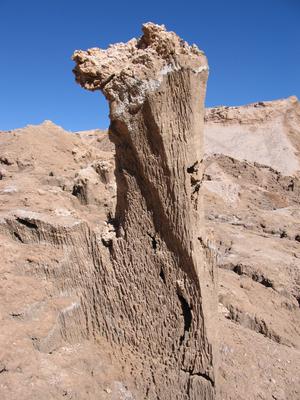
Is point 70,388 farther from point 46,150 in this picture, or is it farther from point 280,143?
point 280,143

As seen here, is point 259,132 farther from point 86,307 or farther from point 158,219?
point 86,307

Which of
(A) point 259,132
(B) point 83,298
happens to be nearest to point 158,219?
(B) point 83,298

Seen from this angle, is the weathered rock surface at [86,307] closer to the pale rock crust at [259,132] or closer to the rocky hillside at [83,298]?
the rocky hillside at [83,298]

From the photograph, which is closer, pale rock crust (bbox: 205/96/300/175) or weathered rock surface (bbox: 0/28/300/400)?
weathered rock surface (bbox: 0/28/300/400)

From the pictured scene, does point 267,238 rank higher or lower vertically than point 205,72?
lower

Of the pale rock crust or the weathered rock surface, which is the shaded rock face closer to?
the weathered rock surface

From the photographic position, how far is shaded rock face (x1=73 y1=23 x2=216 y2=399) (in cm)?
343

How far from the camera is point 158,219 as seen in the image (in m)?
3.75

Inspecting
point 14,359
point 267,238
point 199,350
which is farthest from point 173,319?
point 267,238

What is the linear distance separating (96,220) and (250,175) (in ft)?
54.3

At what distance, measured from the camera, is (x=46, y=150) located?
1055cm

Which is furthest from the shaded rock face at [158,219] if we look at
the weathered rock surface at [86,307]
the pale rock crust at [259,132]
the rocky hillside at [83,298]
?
the pale rock crust at [259,132]

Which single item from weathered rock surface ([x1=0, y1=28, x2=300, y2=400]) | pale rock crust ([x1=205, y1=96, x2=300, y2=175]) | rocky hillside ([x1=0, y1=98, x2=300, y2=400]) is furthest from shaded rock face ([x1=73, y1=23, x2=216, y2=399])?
pale rock crust ([x1=205, y1=96, x2=300, y2=175])

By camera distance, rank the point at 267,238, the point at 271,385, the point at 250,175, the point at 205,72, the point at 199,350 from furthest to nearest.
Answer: the point at 250,175 < the point at 267,238 < the point at 271,385 < the point at 199,350 < the point at 205,72
